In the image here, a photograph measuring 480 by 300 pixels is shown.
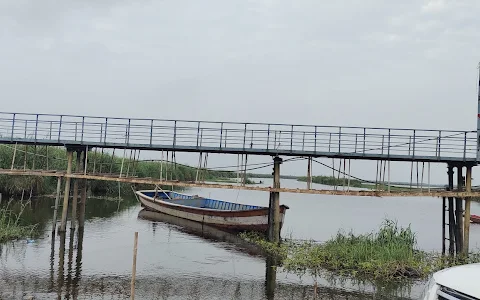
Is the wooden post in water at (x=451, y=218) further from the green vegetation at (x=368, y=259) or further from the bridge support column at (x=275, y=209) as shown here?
the bridge support column at (x=275, y=209)

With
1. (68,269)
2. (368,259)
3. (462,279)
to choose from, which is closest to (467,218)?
(368,259)

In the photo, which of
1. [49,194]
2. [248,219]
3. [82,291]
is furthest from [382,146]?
[49,194]

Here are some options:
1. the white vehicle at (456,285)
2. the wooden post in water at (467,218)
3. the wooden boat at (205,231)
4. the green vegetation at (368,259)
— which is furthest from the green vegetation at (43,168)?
the white vehicle at (456,285)

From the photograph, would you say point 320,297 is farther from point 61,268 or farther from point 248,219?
point 248,219

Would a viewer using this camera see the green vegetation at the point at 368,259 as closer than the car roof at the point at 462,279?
No

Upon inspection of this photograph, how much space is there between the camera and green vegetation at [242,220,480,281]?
16.3 meters

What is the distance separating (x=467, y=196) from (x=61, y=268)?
56.8 ft

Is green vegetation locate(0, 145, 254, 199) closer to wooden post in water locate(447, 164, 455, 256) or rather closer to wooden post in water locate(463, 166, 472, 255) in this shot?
wooden post in water locate(447, 164, 455, 256)

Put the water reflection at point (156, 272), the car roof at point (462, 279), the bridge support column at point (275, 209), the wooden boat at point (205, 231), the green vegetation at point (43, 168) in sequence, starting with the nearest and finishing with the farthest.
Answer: the car roof at point (462, 279) → the water reflection at point (156, 272) → the bridge support column at point (275, 209) → the wooden boat at point (205, 231) → the green vegetation at point (43, 168)

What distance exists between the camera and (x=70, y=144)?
21.7 metres

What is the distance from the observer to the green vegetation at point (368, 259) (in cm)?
1628

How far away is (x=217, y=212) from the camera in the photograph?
88.8 ft

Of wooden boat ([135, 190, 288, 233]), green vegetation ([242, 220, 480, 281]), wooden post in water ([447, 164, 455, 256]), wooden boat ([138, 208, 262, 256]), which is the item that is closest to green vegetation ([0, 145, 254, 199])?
wooden boat ([135, 190, 288, 233])

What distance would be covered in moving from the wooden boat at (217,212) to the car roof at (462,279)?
58.8ft
